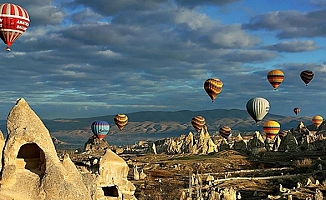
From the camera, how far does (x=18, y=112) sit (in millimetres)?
9578

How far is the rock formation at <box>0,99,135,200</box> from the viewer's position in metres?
9.05

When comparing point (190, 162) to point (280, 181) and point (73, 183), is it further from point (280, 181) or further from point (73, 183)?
point (73, 183)

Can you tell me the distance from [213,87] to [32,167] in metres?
41.9

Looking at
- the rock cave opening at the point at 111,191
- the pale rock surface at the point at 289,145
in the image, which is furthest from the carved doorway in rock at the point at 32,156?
the pale rock surface at the point at 289,145

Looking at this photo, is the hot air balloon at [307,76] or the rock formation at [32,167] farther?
the hot air balloon at [307,76]

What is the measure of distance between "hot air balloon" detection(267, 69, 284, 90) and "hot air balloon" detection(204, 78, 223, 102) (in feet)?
17.9

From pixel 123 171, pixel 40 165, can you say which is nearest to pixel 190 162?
pixel 123 171

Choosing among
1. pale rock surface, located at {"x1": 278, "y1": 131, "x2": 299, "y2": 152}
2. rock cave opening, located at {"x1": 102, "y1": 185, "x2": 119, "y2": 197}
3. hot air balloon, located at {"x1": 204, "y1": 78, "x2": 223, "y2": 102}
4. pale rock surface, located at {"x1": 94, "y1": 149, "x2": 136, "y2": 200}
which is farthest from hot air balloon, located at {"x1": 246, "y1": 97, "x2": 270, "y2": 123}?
rock cave opening, located at {"x1": 102, "y1": 185, "x2": 119, "y2": 197}

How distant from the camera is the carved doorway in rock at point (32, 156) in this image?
385 inches

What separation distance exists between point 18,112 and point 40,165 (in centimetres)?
117

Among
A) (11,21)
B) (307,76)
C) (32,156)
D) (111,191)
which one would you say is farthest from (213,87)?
(32,156)

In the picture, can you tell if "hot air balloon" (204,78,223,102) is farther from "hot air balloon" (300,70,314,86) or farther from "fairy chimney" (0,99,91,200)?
"fairy chimney" (0,99,91,200)

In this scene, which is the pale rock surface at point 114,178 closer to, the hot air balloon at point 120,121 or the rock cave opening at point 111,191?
the rock cave opening at point 111,191

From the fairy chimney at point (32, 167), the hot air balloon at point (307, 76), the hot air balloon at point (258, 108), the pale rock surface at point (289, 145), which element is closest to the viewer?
the fairy chimney at point (32, 167)
